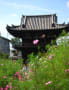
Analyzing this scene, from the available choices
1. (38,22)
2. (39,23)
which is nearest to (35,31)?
(39,23)

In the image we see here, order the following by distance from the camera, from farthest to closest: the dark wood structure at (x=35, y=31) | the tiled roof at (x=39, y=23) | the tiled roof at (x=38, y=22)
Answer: the tiled roof at (x=38, y=22), the tiled roof at (x=39, y=23), the dark wood structure at (x=35, y=31)

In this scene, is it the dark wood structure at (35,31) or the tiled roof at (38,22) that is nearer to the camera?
the dark wood structure at (35,31)

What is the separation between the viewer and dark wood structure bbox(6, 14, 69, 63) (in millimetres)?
12391

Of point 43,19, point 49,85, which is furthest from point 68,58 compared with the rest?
point 43,19

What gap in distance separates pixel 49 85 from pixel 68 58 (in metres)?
0.50

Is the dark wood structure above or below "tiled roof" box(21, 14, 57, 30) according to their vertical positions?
below

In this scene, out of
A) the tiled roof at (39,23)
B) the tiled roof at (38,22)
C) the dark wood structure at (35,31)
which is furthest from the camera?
the tiled roof at (38,22)

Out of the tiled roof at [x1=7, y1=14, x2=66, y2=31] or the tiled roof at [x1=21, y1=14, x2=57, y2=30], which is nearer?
the tiled roof at [x1=7, y1=14, x2=66, y2=31]

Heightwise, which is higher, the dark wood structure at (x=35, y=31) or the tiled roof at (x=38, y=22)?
the tiled roof at (x=38, y=22)

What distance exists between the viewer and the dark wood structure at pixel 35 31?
12391 millimetres

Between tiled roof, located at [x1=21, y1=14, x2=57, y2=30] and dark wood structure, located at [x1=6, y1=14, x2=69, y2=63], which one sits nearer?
dark wood structure, located at [x1=6, y1=14, x2=69, y2=63]

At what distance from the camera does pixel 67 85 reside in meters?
1.83

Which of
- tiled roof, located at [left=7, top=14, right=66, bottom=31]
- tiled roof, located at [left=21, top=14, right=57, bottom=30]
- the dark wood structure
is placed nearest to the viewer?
the dark wood structure

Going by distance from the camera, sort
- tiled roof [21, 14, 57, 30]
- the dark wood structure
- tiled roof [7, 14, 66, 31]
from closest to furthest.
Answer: the dark wood structure
tiled roof [7, 14, 66, 31]
tiled roof [21, 14, 57, 30]
